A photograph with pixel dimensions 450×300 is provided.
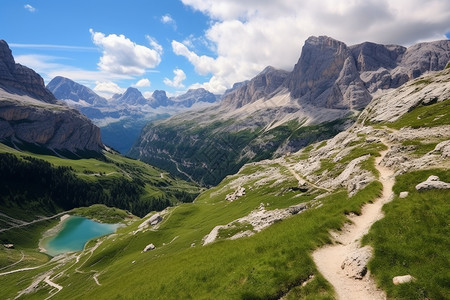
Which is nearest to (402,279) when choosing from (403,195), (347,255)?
(347,255)

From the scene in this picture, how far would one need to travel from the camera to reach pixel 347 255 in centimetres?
2447

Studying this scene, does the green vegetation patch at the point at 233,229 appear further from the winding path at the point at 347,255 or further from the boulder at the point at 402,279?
the boulder at the point at 402,279

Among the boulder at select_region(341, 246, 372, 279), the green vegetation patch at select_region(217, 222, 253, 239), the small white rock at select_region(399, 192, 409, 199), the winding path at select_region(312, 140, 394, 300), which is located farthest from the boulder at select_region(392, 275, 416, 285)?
the green vegetation patch at select_region(217, 222, 253, 239)

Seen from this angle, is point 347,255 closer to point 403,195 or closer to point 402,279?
point 402,279

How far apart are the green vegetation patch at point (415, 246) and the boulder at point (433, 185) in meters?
1.17

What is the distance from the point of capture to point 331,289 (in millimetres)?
20641

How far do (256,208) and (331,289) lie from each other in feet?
234

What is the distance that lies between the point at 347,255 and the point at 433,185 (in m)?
15.5

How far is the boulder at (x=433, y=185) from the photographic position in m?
30.6

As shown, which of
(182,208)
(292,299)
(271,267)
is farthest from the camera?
(182,208)

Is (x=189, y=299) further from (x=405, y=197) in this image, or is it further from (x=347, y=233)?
(x=405, y=197)

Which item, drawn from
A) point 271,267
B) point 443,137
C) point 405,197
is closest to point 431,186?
point 405,197

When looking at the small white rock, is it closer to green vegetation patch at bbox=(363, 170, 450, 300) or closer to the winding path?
green vegetation patch at bbox=(363, 170, 450, 300)

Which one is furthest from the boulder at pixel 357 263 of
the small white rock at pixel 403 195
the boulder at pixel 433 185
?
the boulder at pixel 433 185
